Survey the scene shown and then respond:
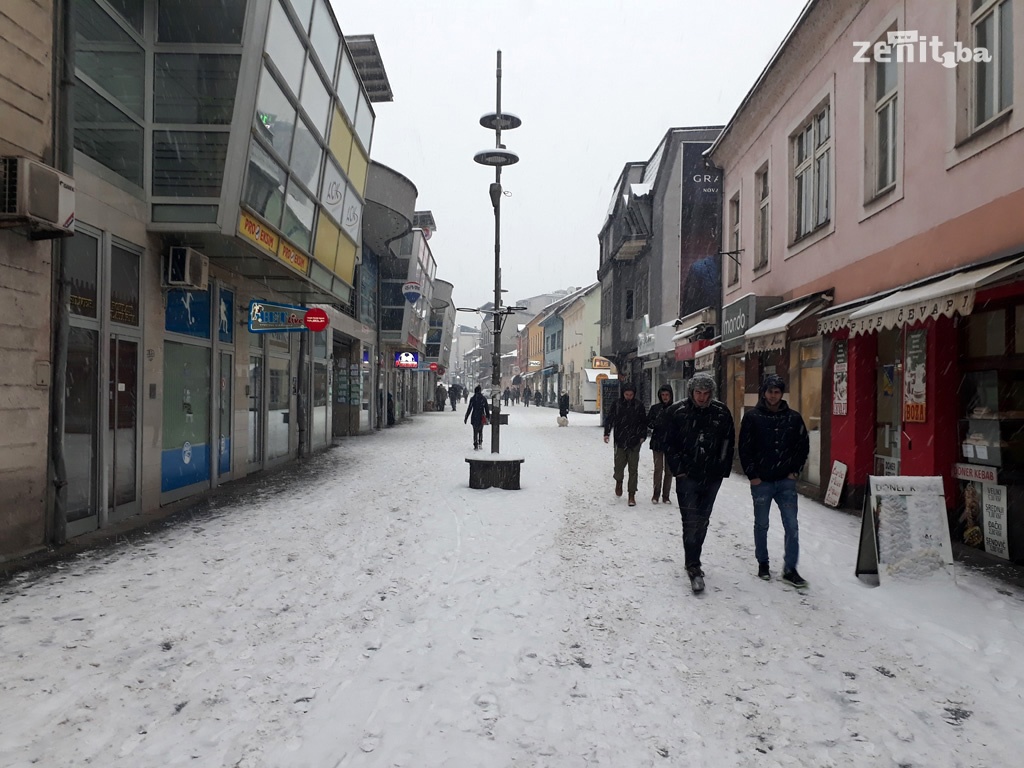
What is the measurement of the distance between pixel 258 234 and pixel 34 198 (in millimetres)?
4061

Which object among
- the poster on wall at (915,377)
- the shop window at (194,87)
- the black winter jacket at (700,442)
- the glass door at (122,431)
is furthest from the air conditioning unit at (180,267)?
the poster on wall at (915,377)

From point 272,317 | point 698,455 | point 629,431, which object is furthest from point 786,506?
point 272,317

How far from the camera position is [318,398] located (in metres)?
19.2

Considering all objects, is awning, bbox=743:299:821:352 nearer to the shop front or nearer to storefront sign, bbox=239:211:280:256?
the shop front

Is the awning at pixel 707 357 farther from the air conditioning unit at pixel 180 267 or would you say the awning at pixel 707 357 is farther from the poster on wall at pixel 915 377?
the air conditioning unit at pixel 180 267

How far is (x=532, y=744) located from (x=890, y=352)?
796cm

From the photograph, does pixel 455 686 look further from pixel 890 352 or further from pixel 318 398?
pixel 318 398

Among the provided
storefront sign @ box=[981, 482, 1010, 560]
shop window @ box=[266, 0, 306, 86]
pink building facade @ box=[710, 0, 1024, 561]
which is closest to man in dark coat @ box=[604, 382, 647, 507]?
pink building facade @ box=[710, 0, 1024, 561]

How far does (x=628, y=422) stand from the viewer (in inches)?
412

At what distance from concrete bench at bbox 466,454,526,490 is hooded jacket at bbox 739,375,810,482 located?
5722 mm

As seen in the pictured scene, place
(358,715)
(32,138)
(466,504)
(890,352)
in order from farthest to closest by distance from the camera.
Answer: (466,504) → (890,352) → (32,138) → (358,715)

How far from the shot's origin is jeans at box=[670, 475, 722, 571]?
6.00 metres

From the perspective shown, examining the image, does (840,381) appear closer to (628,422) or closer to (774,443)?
(628,422)

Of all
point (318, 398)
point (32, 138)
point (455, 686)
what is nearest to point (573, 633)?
point (455, 686)
